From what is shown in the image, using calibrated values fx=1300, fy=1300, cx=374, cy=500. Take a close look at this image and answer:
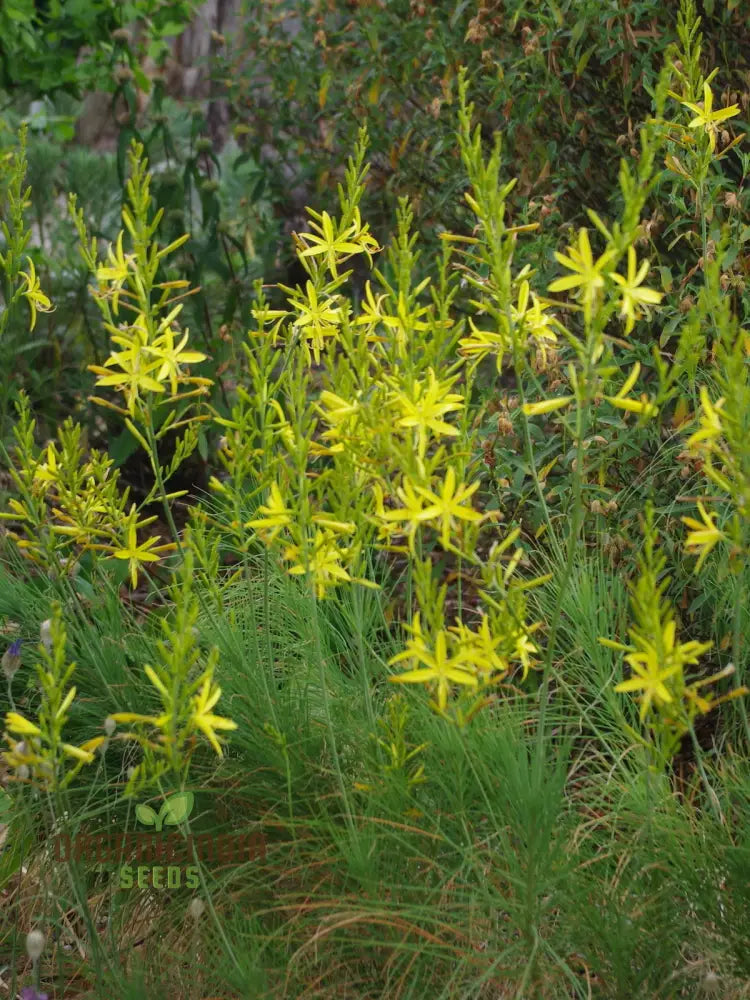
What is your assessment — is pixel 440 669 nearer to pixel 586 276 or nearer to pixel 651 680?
pixel 651 680


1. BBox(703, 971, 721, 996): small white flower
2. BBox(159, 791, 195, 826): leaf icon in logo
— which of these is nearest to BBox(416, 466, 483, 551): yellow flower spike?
BBox(159, 791, 195, 826): leaf icon in logo

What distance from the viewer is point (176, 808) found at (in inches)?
84.7

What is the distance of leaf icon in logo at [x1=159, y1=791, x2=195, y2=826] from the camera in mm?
2107

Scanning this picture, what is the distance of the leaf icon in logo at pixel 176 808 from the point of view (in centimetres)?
211

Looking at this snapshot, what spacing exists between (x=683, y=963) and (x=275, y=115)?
4077mm

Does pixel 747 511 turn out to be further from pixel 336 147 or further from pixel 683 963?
pixel 336 147

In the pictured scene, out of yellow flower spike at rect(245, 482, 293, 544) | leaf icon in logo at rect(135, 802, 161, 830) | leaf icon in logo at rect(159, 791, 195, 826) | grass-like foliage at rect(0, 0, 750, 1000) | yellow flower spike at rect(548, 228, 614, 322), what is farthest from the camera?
leaf icon in logo at rect(135, 802, 161, 830)

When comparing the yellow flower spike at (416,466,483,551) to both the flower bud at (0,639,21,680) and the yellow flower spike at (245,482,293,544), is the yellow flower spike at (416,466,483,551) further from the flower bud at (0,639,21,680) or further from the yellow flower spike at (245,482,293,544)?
the flower bud at (0,639,21,680)

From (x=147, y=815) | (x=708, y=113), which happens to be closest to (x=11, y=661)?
(x=147, y=815)

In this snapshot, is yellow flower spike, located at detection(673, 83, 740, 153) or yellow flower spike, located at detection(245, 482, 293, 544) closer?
yellow flower spike, located at detection(245, 482, 293, 544)

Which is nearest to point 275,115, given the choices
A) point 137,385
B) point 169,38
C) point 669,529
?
point 669,529

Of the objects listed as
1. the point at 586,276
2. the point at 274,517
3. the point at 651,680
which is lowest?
the point at 651,680

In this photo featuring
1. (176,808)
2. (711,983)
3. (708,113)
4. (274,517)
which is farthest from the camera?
(708,113)

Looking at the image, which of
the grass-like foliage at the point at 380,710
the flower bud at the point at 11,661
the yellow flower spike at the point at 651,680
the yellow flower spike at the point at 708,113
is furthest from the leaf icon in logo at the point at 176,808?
the yellow flower spike at the point at 708,113
